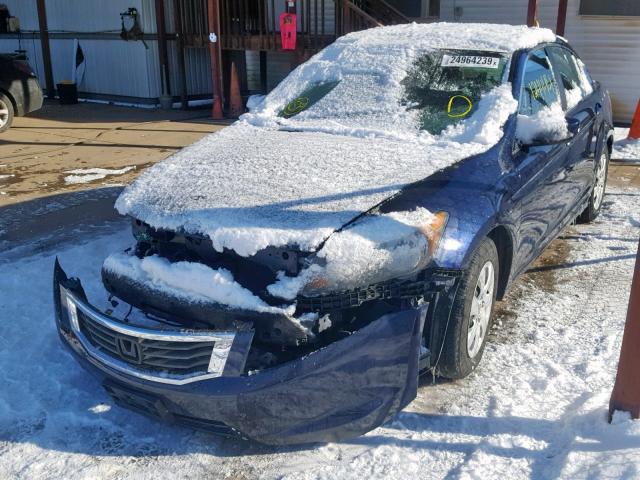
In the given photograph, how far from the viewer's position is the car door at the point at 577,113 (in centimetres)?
446

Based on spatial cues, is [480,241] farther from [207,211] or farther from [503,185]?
→ [207,211]

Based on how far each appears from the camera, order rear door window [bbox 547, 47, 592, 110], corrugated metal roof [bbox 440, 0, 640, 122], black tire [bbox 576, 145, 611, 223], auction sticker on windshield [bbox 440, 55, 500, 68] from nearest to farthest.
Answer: auction sticker on windshield [bbox 440, 55, 500, 68] < rear door window [bbox 547, 47, 592, 110] < black tire [bbox 576, 145, 611, 223] < corrugated metal roof [bbox 440, 0, 640, 122]

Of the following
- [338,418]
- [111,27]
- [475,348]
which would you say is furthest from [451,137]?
[111,27]

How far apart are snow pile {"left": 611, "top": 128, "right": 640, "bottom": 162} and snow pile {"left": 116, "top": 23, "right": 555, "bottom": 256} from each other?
4437 millimetres

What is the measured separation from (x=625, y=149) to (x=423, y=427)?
7.23 meters

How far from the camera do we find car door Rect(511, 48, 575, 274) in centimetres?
354

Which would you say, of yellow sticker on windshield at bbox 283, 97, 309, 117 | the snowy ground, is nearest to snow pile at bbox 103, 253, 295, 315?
the snowy ground

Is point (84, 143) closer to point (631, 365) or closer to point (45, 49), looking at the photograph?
point (45, 49)

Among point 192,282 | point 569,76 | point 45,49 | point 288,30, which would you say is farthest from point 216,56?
point 192,282

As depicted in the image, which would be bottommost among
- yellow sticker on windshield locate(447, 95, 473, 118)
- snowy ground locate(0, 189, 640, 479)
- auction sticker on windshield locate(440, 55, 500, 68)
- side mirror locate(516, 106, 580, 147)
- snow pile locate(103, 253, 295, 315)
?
snowy ground locate(0, 189, 640, 479)

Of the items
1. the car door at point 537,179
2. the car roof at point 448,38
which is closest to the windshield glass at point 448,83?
the car roof at point 448,38

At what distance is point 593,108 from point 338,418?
11.9ft

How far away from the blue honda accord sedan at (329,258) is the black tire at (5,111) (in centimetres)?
794

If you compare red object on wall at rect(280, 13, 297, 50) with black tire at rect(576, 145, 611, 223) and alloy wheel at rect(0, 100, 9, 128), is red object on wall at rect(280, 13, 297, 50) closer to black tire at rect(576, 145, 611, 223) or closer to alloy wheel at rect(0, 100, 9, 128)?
alloy wheel at rect(0, 100, 9, 128)
